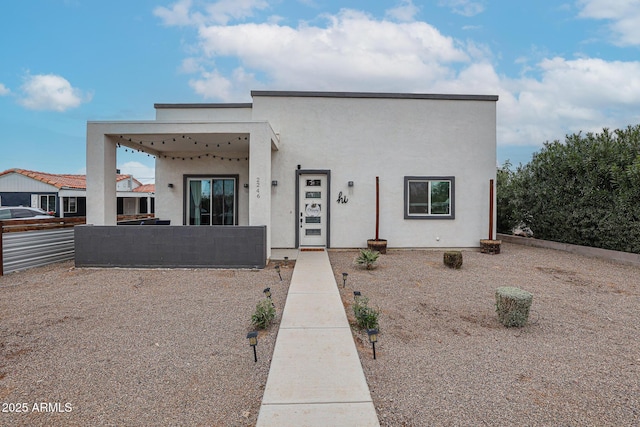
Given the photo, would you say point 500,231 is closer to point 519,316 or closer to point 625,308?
point 625,308

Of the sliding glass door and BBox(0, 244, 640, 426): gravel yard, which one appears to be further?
the sliding glass door

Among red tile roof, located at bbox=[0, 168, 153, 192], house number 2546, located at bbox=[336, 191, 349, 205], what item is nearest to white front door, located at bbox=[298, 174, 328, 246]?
house number 2546, located at bbox=[336, 191, 349, 205]

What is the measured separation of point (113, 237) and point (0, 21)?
6871 mm

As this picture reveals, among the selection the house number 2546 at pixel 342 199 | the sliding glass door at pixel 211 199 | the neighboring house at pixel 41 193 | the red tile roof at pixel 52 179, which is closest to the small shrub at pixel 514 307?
the house number 2546 at pixel 342 199

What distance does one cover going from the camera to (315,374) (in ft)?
9.22

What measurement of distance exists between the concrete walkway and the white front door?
5042 mm

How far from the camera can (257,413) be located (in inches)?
93.0

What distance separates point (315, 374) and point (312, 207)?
7170mm

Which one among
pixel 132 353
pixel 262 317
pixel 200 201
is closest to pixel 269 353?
→ pixel 262 317

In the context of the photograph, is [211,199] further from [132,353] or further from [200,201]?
[132,353]

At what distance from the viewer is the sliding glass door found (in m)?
10.8

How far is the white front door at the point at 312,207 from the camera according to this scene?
9773 millimetres

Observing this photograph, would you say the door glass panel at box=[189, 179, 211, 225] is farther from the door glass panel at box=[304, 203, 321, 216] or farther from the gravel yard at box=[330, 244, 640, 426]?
the gravel yard at box=[330, 244, 640, 426]

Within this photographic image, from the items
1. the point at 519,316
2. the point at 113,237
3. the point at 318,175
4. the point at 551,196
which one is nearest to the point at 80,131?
the point at 113,237
